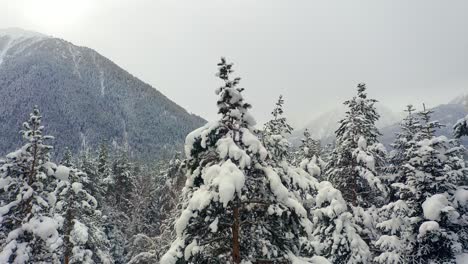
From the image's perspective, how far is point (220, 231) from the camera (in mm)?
10719

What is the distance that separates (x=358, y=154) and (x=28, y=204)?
1479 cm

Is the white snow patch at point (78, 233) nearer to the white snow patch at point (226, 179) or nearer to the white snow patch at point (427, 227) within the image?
the white snow patch at point (427, 227)

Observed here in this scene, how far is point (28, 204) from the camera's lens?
1748 cm

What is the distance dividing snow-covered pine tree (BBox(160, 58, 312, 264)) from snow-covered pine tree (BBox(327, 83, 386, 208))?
40.6 feet

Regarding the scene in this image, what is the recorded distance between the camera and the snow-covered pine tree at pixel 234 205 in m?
9.65

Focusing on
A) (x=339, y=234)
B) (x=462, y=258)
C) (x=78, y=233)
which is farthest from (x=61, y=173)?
(x=462, y=258)

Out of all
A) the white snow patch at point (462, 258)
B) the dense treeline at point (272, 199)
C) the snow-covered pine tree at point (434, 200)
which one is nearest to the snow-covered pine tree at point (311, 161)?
the dense treeline at point (272, 199)

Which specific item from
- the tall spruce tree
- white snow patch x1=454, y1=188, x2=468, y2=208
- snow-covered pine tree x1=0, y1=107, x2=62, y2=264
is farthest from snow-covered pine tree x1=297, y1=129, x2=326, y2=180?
snow-covered pine tree x1=0, y1=107, x2=62, y2=264

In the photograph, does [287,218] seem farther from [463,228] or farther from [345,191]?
[345,191]

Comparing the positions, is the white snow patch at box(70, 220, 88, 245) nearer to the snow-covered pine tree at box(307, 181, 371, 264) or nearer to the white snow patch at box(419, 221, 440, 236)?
the snow-covered pine tree at box(307, 181, 371, 264)

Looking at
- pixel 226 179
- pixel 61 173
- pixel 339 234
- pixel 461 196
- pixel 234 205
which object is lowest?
pixel 61 173

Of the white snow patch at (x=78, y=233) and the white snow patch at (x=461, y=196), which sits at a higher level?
the white snow patch at (x=461, y=196)

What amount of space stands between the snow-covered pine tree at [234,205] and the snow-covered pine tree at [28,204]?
352 inches

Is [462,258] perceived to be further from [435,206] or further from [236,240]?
[236,240]
